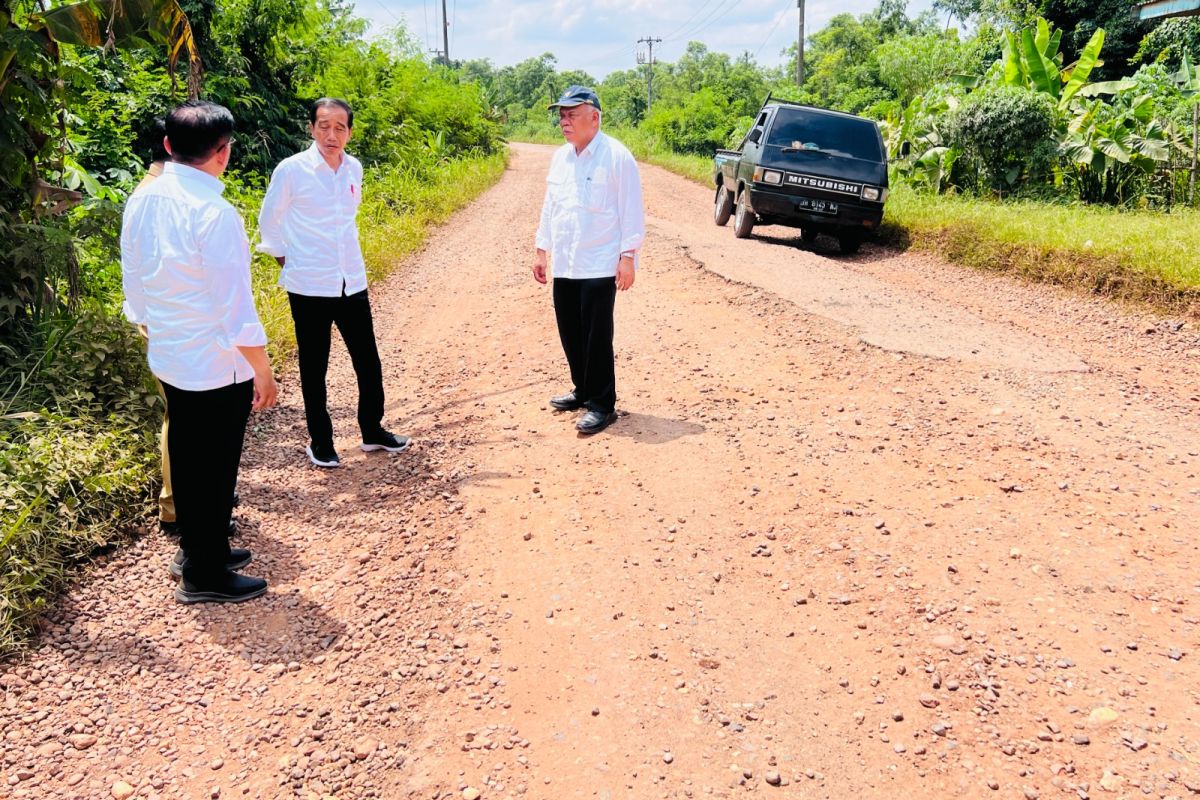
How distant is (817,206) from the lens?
10867 millimetres

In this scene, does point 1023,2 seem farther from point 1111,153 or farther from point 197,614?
point 197,614

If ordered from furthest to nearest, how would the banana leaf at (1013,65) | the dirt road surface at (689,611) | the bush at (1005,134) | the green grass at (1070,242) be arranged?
the banana leaf at (1013,65)
the bush at (1005,134)
the green grass at (1070,242)
the dirt road surface at (689,611)

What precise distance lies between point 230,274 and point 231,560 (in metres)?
1.37

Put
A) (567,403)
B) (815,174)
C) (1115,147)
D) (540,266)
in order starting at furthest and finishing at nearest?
1. (1115,147)
2. (815,174)
3. (567,403)
4. (540,266)

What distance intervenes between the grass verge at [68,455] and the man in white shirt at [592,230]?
238cm

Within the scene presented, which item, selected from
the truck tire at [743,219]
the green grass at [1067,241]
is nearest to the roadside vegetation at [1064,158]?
the green grass at [1067,241]

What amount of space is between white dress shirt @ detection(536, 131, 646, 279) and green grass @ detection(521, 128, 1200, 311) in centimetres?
545

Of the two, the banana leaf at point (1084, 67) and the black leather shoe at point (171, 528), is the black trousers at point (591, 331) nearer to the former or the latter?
the black leather shoe at point (171, 528)

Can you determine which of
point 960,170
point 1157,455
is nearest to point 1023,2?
point 960,170

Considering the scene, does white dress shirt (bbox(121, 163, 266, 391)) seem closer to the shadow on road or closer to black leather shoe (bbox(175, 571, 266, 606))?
black leather shoe (bbox(175, 571, 266, 606))

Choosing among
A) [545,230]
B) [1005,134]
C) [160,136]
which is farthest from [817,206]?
[160,136]

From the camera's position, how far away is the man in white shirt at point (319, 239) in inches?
170

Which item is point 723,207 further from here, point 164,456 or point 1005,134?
point 164,456

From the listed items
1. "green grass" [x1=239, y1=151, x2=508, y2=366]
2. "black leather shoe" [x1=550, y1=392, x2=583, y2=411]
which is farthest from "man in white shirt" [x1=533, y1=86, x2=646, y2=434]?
"green grass" [x1=239, y1=151, x2=508, y2=366]
